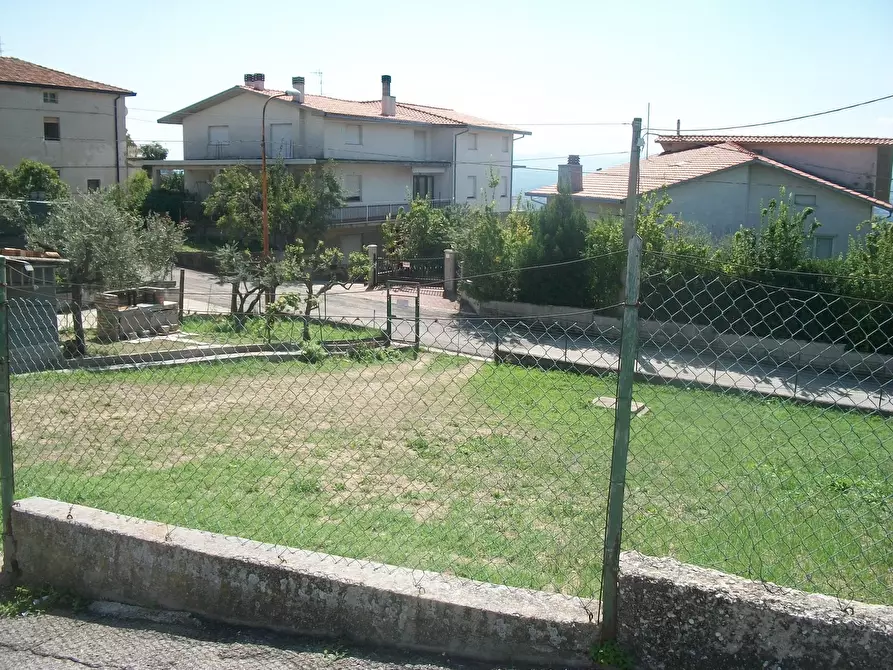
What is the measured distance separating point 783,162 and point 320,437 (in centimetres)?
2449

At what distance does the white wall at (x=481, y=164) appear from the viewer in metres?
39.8

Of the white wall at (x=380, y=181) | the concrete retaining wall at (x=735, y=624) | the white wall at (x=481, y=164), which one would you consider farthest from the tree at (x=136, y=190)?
the concrete retaining wall at (x=735, y=624)

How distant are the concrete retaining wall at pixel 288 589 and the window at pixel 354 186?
3081 cm

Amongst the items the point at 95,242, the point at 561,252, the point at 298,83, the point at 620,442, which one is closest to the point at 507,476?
the point at 620,442

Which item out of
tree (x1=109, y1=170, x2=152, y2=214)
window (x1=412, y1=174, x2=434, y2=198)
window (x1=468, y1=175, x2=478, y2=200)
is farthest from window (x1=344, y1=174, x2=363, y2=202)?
tree (x1=109, y1=170, x2=152, y2=214)

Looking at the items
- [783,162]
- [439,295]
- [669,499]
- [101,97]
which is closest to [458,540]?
[669,499]

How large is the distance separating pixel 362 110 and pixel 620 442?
115ft

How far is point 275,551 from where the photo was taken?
3750 mm

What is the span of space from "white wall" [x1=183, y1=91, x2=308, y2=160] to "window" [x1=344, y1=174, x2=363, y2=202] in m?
2.16

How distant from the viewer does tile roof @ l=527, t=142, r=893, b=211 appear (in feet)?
79.0

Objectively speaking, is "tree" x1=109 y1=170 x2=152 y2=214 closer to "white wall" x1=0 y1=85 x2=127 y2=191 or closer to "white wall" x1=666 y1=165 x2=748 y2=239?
"white wall" x1=0 y1=85 x2=127 y2=191

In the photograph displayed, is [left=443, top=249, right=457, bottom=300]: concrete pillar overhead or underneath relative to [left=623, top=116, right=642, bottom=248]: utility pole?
underneath

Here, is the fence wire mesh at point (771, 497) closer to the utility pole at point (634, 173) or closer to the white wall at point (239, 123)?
the utility pole at point (634, 173)

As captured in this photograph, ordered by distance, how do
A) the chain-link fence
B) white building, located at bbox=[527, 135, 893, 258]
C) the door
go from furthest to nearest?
the door → white building, located at bbox=[527, 135, 893, 258] → the chain-link fence
